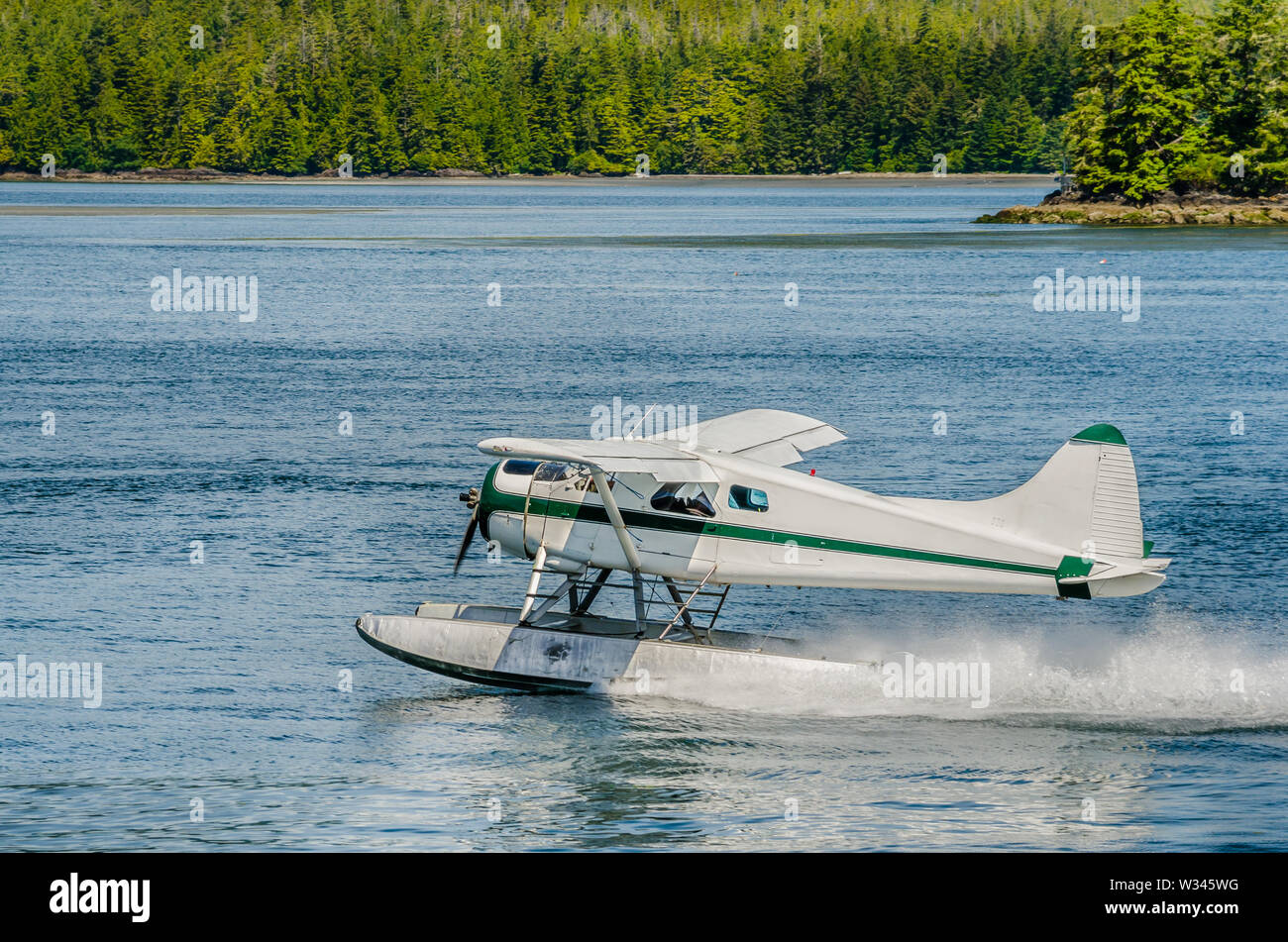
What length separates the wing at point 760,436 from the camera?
19516mm

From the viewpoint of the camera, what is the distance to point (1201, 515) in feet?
92.0

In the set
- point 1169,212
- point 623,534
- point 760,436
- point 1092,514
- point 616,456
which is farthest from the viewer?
point 1169,212

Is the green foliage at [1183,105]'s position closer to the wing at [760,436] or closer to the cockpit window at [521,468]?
the wing at [760,436]

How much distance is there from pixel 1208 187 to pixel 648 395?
90.2 metres

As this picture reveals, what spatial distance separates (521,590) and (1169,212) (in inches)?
4044

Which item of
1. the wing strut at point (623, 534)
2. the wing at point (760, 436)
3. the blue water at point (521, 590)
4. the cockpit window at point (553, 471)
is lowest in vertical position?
the blue water at point (521, 590)

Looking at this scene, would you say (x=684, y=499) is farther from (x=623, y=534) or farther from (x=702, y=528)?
(x=623, y=534)

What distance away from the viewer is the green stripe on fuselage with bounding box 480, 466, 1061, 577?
1756 centimetres

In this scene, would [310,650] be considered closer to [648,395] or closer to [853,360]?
[648,395]

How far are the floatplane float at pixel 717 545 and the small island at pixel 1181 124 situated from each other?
10342 centimetres

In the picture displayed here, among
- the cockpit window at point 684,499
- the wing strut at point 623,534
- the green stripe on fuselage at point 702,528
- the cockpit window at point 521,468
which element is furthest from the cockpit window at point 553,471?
the cockpit window at point 684,499

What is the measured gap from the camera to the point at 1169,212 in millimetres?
115812

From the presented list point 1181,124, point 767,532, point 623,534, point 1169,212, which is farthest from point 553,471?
point 1181,124
